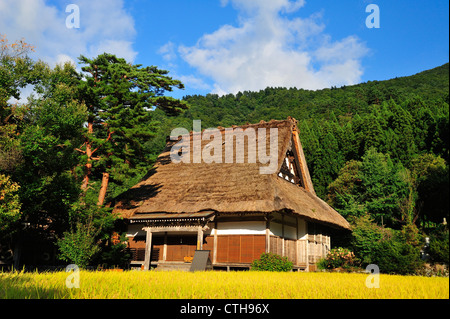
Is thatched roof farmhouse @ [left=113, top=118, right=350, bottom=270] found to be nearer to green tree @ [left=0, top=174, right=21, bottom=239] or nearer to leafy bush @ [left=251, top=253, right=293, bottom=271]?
leafy bush @ [left=251, top=253, right=293, bottom=271]

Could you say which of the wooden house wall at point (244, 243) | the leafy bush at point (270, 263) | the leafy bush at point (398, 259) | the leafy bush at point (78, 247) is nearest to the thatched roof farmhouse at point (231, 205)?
the wooden house wall at point (244, 243)

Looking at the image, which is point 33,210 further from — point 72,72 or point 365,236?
point 365,236

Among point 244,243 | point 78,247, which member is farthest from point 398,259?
point 78,247

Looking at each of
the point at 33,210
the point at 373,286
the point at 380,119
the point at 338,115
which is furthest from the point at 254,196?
the point at 338,115

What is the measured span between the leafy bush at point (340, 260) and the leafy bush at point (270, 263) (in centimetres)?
608

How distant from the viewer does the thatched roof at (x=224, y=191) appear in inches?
631

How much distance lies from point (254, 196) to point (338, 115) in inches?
1610

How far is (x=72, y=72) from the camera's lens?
1834 cm

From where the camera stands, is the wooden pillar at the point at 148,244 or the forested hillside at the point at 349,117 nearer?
the wooden pillar at the point at 148,244

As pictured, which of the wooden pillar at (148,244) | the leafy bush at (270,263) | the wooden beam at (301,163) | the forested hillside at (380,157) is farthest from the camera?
the wooden beam at (301,163)

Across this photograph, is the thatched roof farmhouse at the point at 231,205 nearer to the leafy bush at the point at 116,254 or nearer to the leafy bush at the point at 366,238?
the leafy bush at the point at 116,254

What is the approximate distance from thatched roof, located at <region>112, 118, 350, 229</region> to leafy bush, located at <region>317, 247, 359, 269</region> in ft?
5.41

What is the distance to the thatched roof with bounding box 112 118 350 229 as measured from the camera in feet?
52.6
